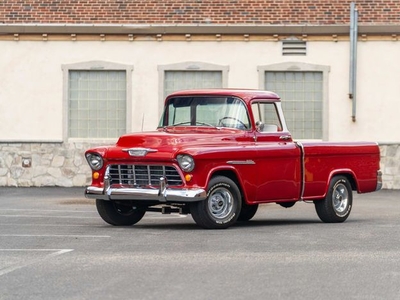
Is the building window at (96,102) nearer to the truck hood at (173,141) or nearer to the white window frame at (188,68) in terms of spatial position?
the white window frame at (188,68)

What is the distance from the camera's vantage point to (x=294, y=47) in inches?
1209

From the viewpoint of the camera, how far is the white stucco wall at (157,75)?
101ft

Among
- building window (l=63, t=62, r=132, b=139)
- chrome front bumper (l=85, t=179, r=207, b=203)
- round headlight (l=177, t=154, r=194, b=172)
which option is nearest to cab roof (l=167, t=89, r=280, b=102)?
round headlight (l=177, t=154, r=194, b=172)

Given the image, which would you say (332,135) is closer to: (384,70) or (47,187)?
(384,70)

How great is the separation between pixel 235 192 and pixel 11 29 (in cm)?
1568

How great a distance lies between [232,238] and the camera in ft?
48.6

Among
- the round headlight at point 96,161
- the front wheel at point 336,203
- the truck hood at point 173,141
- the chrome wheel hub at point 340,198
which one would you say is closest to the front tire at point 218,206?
the truck hood at point 173,141

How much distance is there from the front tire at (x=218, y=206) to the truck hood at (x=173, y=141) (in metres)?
0.54

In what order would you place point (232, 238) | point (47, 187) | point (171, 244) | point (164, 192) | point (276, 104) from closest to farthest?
point (171, 244), point (232, 238), point (164, 192), point (276, 104), point (47, 187)

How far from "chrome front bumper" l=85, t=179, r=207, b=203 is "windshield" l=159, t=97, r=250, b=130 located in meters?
1.68

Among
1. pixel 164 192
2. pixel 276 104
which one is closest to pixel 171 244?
pixel 164 192

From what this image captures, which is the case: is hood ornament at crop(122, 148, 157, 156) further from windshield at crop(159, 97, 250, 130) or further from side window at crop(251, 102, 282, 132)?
side window at crop(251, 102, 282, 132)

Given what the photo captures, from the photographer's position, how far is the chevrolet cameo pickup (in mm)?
16109

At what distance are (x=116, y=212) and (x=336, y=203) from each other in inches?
135
